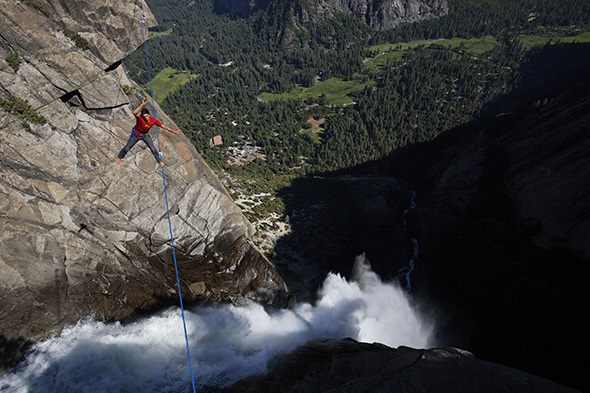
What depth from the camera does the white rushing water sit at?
15.1 m

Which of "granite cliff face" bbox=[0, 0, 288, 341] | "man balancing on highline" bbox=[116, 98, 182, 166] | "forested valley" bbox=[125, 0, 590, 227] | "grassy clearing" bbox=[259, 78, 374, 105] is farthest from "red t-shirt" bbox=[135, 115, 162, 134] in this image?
"grassy clearing" bbox=[259, 78, 374, 105]

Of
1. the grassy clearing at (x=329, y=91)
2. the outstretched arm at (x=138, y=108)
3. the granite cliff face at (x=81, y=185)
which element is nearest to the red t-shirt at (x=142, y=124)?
the outstretched arm at (x=138, y=108)

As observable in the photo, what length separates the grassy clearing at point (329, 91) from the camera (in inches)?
6959

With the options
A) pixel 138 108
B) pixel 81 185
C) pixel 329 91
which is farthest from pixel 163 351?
pixel 329 91

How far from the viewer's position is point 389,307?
38.8 metres

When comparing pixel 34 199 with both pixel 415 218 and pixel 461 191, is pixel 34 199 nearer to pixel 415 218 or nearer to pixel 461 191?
pixel 415 218

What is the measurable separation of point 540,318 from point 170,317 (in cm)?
3884

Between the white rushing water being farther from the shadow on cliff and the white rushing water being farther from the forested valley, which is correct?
the forested valley

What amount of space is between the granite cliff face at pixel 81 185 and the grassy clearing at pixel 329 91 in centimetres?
16458

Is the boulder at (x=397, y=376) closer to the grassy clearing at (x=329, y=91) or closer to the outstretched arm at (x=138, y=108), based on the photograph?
the outstretched arm at (x=138, y=108)

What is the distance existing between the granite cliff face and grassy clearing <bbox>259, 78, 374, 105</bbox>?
165 m

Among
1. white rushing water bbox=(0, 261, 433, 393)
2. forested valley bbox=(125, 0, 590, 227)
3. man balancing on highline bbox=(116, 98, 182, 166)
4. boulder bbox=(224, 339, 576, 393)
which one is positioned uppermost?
forested valley bbox=(125, 0, 590, 227)

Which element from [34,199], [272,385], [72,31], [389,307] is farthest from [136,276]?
[389,307]

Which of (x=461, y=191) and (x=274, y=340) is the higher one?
(x=461, y=191)
